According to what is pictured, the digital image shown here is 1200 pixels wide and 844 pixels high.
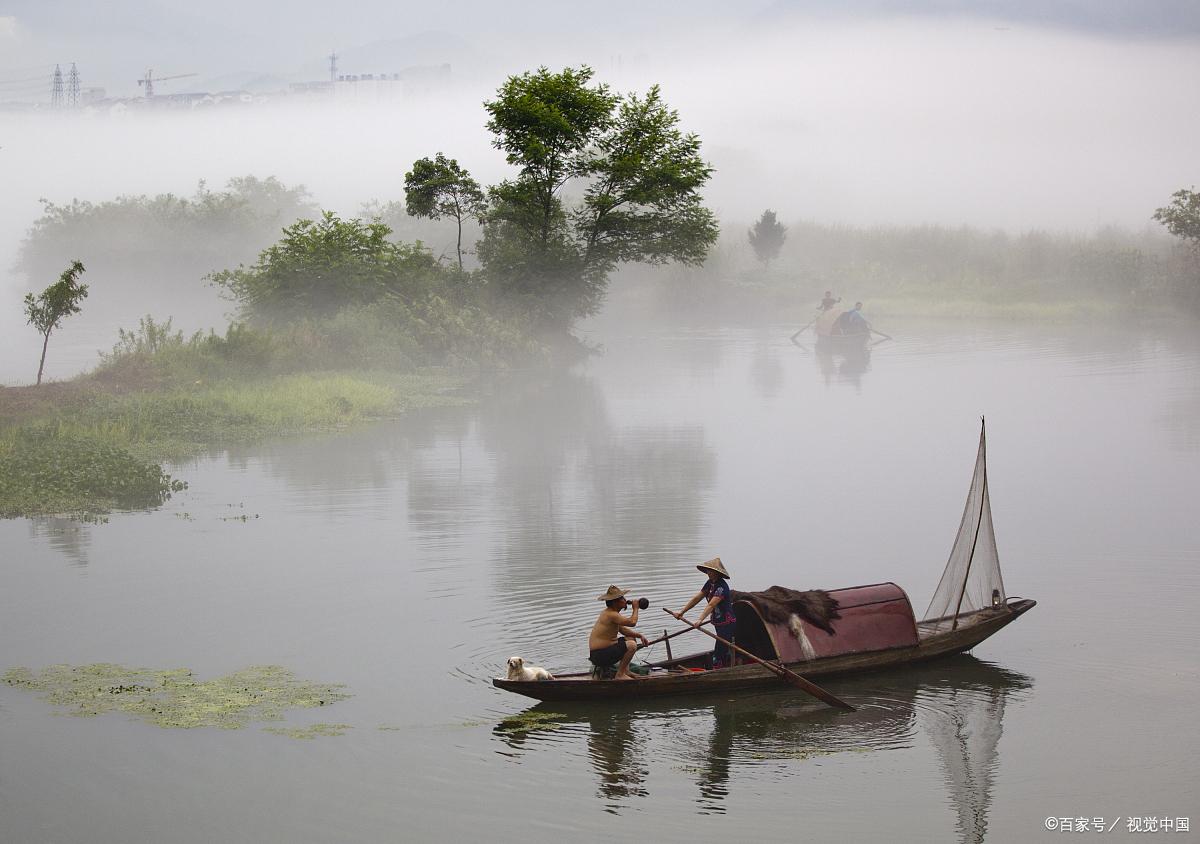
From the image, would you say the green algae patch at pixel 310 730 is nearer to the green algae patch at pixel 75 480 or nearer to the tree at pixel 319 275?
the green algae patch at pixel 75 480

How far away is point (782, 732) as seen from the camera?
1403 cm

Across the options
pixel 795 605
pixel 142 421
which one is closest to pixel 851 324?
pixel 142 421

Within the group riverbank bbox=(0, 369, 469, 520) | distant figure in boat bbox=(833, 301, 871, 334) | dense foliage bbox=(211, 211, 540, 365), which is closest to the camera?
riverbank bbox=(0, 369, 469, 520)

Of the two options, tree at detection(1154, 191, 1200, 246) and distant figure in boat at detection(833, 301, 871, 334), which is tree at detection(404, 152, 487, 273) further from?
tree at detection(1154, 191, 1200, 246)

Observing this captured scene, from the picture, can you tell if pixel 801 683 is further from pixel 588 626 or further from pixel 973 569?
pixel 588 626

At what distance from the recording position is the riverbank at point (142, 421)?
25.0m

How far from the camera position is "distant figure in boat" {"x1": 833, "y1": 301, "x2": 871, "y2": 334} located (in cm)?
5762

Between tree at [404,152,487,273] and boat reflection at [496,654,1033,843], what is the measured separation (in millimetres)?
35460

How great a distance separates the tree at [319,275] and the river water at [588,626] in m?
10.9

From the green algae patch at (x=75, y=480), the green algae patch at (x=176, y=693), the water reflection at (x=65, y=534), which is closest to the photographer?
the green algae patch at (x=176, y=693)

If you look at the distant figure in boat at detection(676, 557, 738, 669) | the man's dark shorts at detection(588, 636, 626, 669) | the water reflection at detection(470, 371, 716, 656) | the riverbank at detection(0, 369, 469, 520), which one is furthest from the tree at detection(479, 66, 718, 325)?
the man's dark shorts at detection(588, 636, 626, 669)

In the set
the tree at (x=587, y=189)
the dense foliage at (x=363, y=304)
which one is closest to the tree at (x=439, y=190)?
the tree at (x=587, y=189)

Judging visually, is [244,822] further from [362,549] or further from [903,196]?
[903,196]

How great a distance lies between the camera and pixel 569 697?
14664mm
